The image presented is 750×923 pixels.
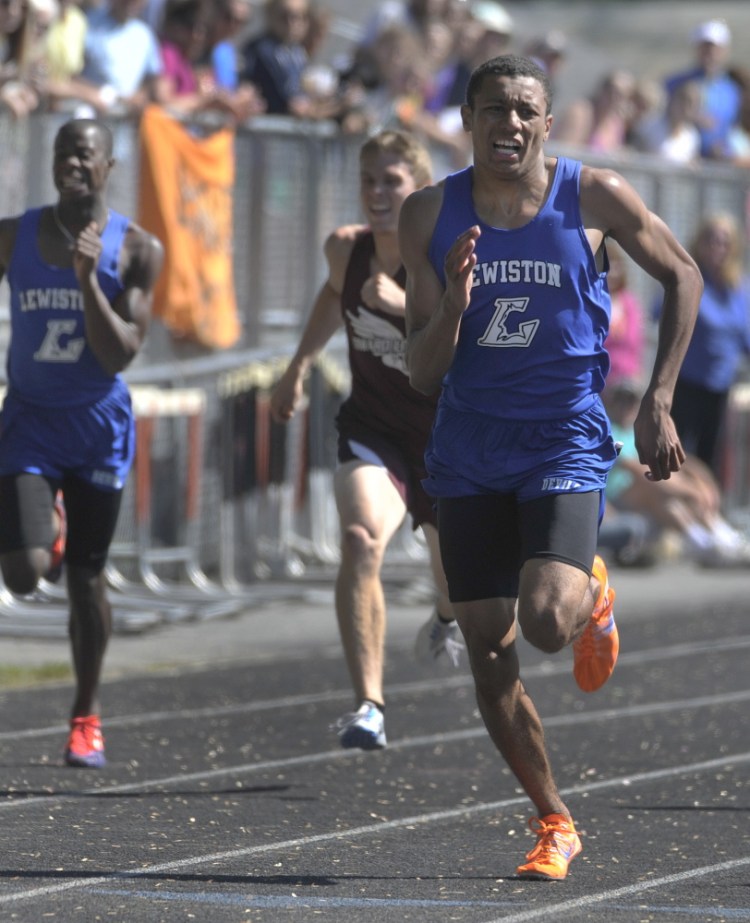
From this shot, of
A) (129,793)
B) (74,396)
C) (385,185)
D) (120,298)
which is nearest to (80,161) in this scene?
(120,298)

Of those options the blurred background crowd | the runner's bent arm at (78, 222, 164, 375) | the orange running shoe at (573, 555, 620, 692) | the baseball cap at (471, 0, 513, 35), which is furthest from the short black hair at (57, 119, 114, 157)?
the baseball cap at (471, 0, 513, 35)

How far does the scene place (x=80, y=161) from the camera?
7520 millimetres

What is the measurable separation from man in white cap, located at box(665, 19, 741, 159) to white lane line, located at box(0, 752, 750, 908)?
10.7 m

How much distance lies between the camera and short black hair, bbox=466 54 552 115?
18.7 feet

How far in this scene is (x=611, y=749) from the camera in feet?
26.7

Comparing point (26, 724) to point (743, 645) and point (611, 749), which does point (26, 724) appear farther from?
point (743, 645)

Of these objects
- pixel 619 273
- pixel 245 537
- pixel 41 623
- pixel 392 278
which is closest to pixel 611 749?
pixel 392 278

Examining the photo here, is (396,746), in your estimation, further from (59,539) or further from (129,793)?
(59,539)

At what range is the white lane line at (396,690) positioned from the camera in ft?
28.2

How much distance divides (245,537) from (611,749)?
17.2 feet

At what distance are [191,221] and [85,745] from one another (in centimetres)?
558

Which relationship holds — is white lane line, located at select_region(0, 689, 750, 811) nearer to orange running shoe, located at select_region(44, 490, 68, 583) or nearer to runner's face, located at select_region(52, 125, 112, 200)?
orange running shoe, located at select_region(44, 490, 68, 583)

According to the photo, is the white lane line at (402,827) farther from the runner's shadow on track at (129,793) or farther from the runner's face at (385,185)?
the runner's face at (385,185)

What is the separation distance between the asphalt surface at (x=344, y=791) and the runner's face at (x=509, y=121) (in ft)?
6.31
